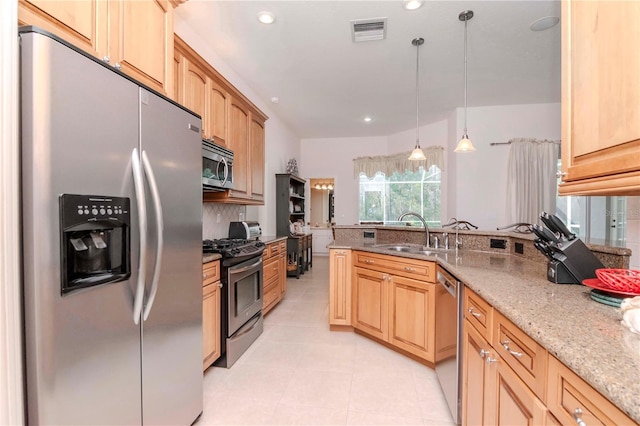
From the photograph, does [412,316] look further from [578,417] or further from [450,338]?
[578,417]

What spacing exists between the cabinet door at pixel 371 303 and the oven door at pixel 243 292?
965 millimetres

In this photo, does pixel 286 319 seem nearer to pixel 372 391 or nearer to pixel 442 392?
pixel 372 391

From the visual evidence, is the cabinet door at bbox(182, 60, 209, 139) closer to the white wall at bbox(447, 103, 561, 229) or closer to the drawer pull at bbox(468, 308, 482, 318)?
the drawer pull at bbox(468, 308, 482, 318)

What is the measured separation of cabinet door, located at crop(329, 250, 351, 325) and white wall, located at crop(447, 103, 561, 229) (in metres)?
2.96

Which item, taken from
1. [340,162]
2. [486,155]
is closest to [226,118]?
[486,155]

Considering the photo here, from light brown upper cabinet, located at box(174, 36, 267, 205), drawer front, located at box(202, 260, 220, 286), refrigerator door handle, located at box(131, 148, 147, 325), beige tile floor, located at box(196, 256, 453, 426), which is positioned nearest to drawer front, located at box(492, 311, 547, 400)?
beige tile floor, located at box(196, 256, 453, 426)

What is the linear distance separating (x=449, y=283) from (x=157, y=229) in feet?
5.53

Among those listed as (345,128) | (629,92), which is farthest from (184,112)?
(345,128)

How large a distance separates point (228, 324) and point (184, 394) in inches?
31.5

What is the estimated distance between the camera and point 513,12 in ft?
8.59

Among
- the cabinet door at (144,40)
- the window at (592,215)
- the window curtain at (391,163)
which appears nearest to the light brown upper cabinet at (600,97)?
the cabinet door at (144,40)

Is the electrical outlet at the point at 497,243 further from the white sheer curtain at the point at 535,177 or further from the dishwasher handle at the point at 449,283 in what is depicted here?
the white sheer curtain at the point at 535,177

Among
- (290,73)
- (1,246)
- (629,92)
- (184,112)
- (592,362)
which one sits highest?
(290,73)

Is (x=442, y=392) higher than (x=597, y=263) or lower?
lower
